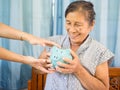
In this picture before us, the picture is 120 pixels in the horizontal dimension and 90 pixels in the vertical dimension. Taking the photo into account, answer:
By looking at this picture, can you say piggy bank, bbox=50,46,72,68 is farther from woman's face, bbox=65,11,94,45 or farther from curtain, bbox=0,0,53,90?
curtain, bbox=0,0,53,90

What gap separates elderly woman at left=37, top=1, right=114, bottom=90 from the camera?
1289mm

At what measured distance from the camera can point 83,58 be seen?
1.33m

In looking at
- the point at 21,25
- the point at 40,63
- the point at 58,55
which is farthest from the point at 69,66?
the point at 21,25

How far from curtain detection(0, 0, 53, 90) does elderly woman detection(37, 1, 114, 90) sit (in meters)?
0.72

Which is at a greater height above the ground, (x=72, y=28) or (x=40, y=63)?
(x=72, y=28)

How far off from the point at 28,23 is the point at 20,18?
9 centimetres

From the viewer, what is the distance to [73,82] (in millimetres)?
1308

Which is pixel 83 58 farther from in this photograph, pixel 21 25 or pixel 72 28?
pixel 21 25

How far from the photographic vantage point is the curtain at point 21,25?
6.62 ft

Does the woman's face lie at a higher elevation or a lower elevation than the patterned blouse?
higher

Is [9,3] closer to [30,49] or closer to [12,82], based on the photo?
[30,49]

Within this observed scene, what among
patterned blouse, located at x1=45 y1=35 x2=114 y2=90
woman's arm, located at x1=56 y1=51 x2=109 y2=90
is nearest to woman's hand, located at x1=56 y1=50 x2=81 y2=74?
woman's arm, located at x1=56 y1=51 x2=109 y2=90

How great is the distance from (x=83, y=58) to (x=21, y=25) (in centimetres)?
89

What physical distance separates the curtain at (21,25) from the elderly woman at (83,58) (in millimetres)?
719
